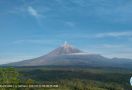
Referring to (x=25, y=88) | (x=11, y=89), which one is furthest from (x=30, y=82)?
(x=11, y=89)

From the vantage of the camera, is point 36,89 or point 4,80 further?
point 36,89

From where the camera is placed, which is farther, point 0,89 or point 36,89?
point 36,89

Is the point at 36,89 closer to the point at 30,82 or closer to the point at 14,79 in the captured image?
the point at 30,82

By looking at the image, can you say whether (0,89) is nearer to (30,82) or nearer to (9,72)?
(9,72)

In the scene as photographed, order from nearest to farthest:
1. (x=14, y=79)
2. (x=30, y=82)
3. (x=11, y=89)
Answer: (x=14, y=79) → (x=11, y=89) → (x=30, y=82)

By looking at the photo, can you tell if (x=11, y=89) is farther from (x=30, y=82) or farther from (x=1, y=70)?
(x=30, y=82)

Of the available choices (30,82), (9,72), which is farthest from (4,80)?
(30,82)

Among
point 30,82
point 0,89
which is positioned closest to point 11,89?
point 0,89


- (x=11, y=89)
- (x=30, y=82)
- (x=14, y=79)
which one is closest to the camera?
(x=14, y=79)
